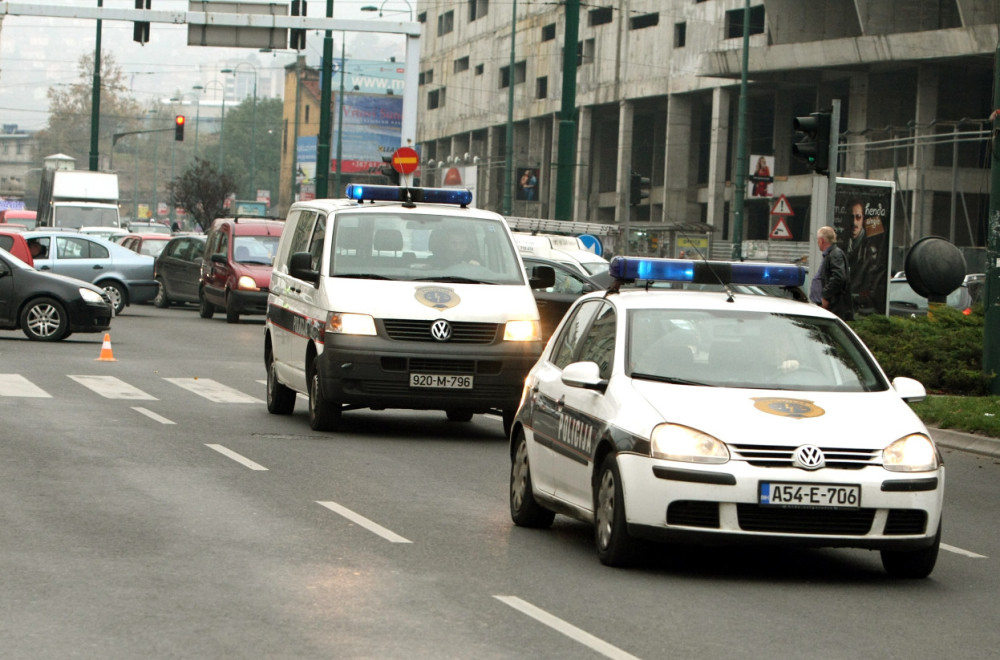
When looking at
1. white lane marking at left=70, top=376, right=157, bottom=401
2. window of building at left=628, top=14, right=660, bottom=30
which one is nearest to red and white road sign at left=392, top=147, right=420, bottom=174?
white lane marking at left=70, top=376, right=157, bottom=401

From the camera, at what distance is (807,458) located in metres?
8.20

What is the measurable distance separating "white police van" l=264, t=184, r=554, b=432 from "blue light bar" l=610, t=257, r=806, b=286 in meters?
5.00

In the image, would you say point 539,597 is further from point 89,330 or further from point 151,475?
point 89,330

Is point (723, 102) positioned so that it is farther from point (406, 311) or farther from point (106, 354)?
point (406, 311)

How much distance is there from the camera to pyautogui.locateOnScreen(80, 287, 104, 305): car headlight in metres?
26.3

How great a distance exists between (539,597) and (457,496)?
358 centimetres

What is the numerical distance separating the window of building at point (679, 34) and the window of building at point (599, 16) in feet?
20.4

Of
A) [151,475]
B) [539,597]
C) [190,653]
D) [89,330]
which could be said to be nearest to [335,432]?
A: [151,475]

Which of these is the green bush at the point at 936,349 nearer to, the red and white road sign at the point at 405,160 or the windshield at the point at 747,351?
the windshield at the point at 747,351

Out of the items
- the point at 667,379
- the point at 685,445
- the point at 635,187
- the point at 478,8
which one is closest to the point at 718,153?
the point at 478,8

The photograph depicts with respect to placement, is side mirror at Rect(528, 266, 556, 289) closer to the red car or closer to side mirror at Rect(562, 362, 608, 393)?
side mirror at Rect(562, 362, 608, 393)

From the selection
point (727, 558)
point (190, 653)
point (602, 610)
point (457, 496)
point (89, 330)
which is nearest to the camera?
point (190, 653)

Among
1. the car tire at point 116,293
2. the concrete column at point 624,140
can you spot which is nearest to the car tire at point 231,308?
the car tire at point 116,293

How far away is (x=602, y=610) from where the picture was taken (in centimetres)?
758
